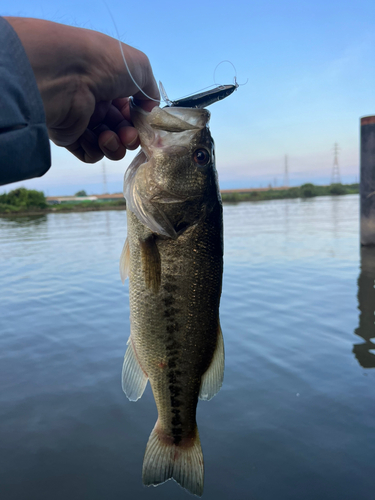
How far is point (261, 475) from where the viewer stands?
3.41 meters

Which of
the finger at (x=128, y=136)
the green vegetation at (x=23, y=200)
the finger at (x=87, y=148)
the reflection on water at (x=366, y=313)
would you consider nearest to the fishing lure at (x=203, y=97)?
the finger at (x=128, y=136)

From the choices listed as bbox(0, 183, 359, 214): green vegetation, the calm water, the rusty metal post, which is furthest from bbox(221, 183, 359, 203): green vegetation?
the calm water

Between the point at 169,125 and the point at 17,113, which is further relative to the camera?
the point at 169,125

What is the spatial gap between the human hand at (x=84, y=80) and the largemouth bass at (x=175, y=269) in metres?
0.22

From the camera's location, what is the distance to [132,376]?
220cm

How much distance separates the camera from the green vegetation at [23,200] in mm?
50219

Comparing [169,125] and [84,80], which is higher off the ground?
[84,80]

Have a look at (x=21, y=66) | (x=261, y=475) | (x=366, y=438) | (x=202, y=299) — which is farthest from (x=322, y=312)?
(x=21, y=66)

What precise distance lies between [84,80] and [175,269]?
3.16 feet

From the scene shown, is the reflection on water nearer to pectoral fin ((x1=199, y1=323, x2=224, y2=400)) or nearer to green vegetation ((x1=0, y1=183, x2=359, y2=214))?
pectoral fin ((x1=199, y1=323, x2=224, y2=400))

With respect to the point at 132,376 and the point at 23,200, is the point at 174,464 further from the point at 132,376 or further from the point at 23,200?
the point at 23,200

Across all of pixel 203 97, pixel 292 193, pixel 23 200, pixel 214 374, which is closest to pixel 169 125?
pixel 203 97

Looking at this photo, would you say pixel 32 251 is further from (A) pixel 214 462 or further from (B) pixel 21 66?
(B) pixel 21 66

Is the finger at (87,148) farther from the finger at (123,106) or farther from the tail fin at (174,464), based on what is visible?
the tail fin at (174,464)
